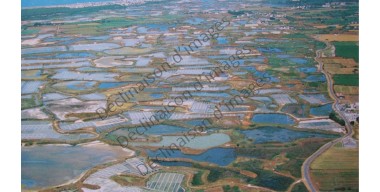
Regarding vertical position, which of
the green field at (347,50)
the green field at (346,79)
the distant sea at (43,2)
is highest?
the distant sea at (43,2)

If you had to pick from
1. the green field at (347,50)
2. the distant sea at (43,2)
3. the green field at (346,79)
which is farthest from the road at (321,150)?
the distant sea at (43,2)

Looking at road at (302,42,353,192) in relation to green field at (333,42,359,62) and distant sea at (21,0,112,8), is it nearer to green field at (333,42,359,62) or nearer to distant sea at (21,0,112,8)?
green field at (333,42,359,62)

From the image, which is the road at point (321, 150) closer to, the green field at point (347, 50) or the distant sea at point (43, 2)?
the green field at point (347, 50)

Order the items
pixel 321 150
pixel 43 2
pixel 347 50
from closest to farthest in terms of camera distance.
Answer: pixel 321 150 → pixel 347 50 → pixel 43 2

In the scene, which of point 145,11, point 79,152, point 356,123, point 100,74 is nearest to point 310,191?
point 356,123

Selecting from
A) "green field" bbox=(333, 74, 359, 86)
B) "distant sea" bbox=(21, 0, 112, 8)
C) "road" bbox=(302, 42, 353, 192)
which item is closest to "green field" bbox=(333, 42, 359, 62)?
"green field" bbox=(333, 74, 359, 86)

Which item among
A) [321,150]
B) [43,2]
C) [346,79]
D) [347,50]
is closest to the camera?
[321,150]

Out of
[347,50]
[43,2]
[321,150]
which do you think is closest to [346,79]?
[347,50]

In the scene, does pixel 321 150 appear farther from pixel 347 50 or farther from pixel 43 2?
pixel 43 2

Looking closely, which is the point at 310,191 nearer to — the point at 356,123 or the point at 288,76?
the point at 356,123

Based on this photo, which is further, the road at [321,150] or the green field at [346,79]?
the green field at [346,79]

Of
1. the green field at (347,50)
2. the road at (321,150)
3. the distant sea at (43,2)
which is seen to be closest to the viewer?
the road at (321,150)
